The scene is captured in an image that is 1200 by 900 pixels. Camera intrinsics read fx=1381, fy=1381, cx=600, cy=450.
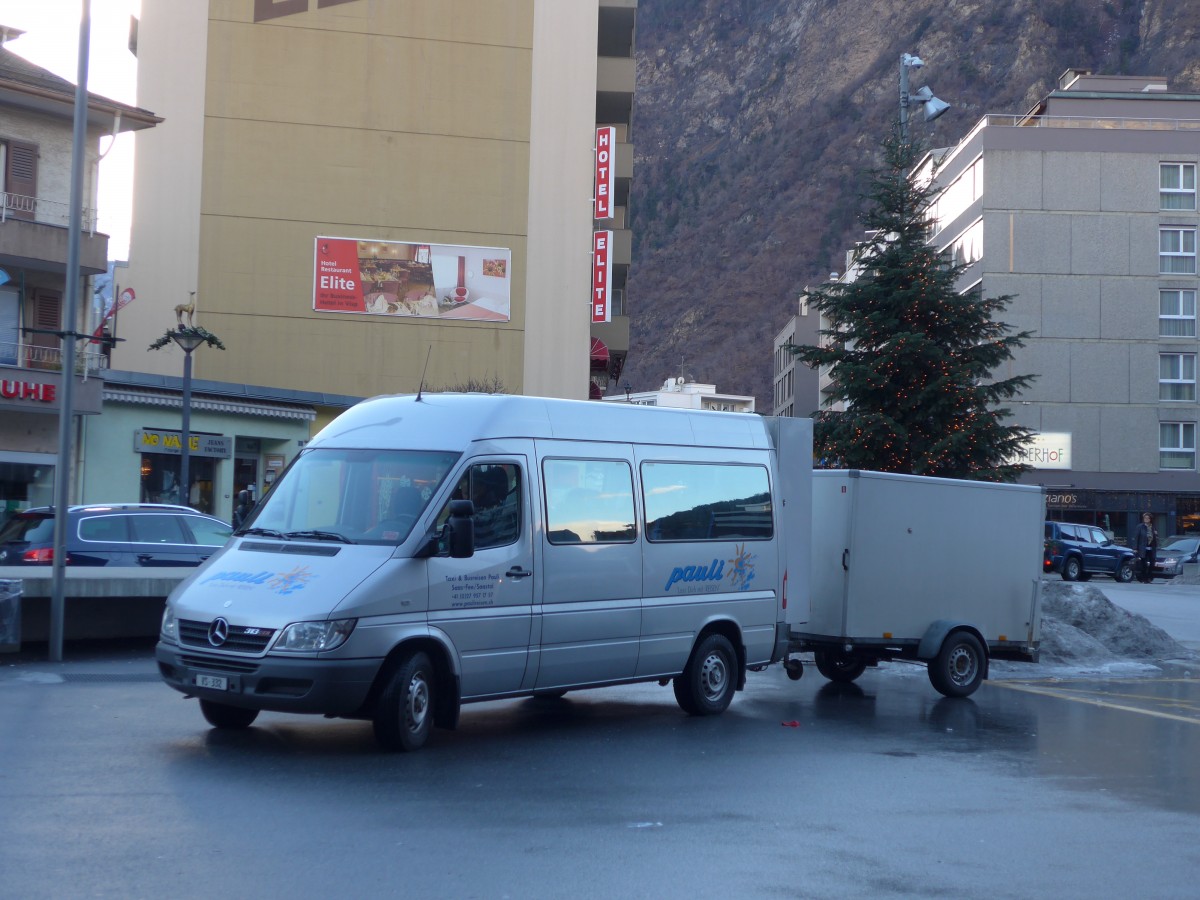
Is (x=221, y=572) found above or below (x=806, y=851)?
above

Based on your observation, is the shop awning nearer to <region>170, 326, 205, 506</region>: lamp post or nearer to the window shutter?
the window shutter

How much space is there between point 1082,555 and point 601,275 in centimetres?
1830

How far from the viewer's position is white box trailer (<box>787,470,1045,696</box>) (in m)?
13.9

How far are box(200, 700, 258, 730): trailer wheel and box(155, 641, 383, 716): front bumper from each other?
3.01 feet

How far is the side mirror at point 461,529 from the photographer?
9.64 m

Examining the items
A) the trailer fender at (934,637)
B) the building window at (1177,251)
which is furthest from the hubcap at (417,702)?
the building window at (1177,251)

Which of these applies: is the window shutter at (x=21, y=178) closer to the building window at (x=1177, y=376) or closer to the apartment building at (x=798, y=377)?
the building window at (x=1177, y=376)

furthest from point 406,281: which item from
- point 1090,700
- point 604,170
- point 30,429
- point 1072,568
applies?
point 1090,700

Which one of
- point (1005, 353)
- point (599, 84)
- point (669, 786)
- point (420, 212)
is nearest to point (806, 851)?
point (669, 786)

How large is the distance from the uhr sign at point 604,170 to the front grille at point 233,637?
38842mm

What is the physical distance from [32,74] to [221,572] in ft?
82.6

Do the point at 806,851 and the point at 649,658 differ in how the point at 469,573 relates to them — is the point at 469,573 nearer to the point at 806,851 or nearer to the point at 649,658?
the point at 649,658

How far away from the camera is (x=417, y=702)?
9.60m

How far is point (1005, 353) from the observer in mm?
24516
